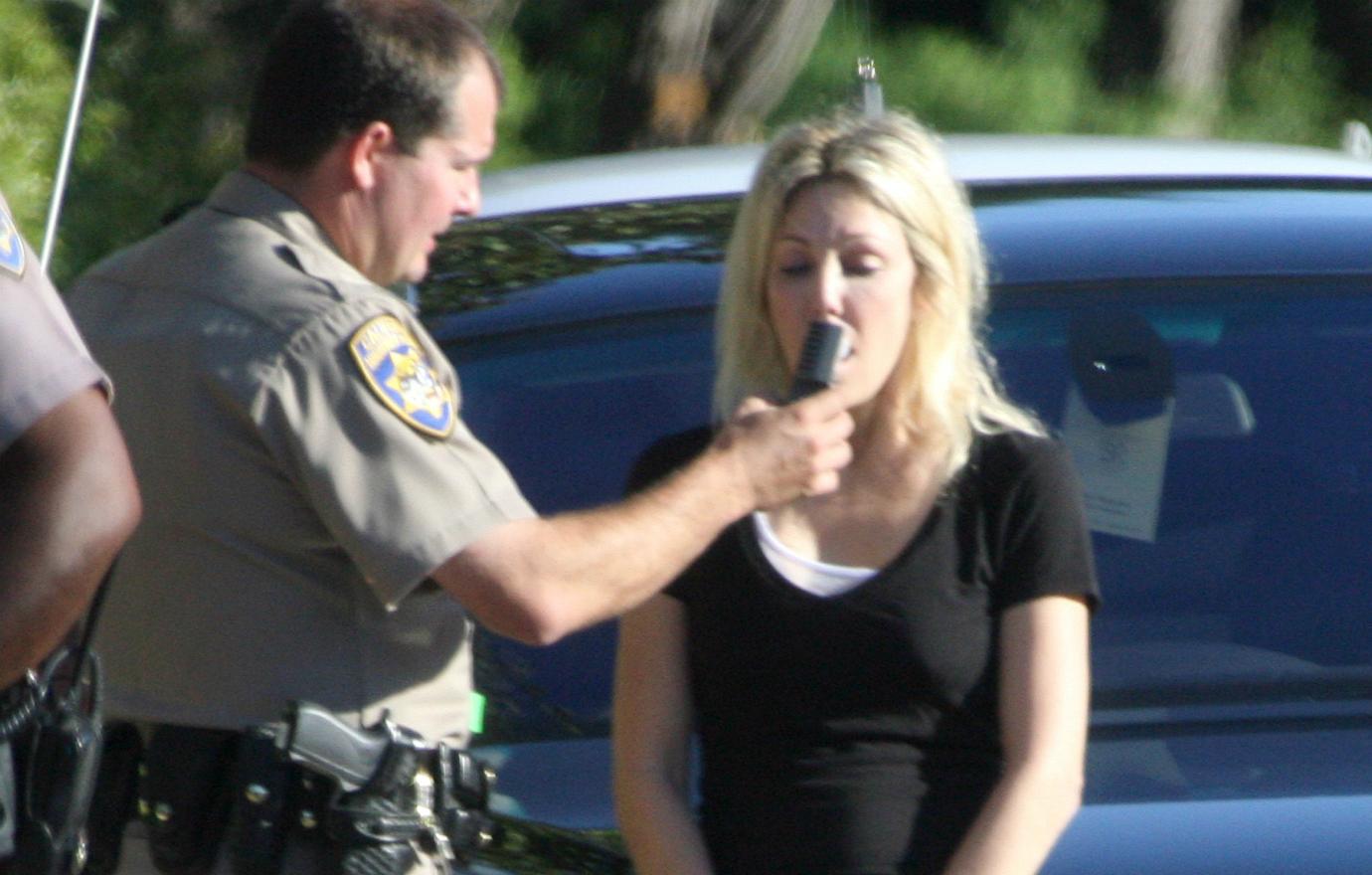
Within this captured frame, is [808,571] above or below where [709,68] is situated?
above

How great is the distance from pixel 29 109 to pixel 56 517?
4123 mm

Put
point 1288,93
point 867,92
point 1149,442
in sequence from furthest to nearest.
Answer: point 1288,93 < point 867,92 < point 1149,442

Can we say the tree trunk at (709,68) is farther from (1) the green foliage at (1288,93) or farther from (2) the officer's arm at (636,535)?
(1) the green foliage at (1288,93)

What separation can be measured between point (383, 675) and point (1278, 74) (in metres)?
11.4

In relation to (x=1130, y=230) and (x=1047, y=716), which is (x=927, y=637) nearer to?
(x=1047, y=716)

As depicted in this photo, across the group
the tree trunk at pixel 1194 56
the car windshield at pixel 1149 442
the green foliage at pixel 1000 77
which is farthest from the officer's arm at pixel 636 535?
the tree trunk at pixel 1194 56

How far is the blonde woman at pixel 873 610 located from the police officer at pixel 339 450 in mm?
134

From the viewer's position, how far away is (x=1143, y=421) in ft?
9.62

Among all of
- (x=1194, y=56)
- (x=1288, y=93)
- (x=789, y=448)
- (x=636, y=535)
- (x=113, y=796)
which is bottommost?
(x=1288, y=93)

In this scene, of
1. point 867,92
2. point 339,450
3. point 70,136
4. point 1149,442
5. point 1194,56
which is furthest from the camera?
point 1194,56

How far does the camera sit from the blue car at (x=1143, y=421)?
2732 millimetres

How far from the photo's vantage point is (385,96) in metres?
2.50

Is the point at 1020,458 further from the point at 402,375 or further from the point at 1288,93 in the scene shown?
the point at 1288,93

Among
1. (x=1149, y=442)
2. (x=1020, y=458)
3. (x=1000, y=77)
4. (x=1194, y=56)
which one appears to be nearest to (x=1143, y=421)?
(x=1149, y=442)
